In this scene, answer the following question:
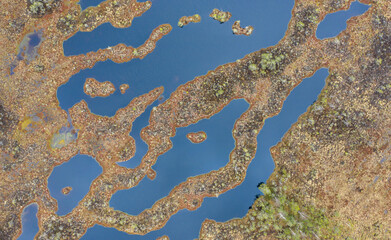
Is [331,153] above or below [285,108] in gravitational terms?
below

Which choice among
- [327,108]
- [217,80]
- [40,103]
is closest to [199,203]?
[217,80]

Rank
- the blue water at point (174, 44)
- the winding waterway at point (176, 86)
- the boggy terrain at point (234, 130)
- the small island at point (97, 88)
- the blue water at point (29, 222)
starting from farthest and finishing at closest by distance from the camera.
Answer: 1. the blue water at point (174, 44)
2. the small island at point (97, 88)
3. the winding waterway at point (176, 86)
4. the boggy terrain at point (234, 130)
5. the blue water at point (29, 222)

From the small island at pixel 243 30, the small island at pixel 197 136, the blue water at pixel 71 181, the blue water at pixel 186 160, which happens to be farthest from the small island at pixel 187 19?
the blue water at pixel 71 181

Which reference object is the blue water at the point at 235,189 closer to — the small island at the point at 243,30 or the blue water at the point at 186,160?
the blue water at the point at 186,160

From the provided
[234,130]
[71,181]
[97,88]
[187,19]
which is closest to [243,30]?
[187,19]

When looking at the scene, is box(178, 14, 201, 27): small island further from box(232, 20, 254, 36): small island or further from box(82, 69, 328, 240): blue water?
box(82, 69, 328, 240): blue water

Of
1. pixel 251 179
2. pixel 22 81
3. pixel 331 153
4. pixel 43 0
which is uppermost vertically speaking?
pixel 43 0

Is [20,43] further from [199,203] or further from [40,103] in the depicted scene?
[199,203]

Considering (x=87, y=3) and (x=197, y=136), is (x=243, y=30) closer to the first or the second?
(x=197, y=136)
